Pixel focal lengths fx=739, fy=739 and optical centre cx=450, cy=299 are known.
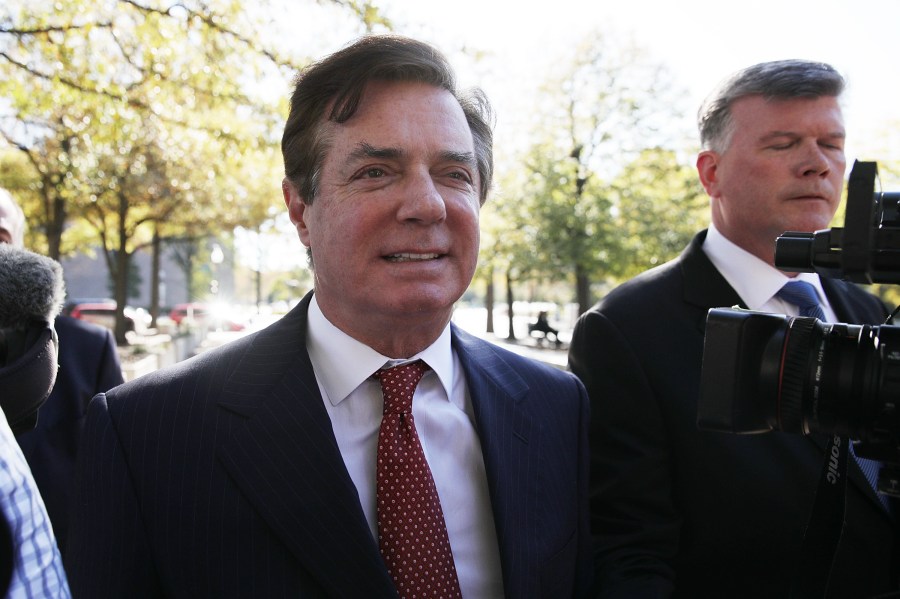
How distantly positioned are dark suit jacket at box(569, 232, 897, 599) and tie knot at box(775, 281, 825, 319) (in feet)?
0.75

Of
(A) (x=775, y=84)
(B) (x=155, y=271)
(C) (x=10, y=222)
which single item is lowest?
(B) (x=155, y=271)

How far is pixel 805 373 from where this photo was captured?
57.6 inches

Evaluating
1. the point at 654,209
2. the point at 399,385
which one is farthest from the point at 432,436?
the point at 654,209

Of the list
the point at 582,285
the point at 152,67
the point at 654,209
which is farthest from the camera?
the point at 582,285

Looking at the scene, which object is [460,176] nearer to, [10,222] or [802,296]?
[802,296]

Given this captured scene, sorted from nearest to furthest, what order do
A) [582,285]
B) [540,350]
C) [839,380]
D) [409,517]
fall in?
[839,380]
[409,517]
[582,285]
[540,350]

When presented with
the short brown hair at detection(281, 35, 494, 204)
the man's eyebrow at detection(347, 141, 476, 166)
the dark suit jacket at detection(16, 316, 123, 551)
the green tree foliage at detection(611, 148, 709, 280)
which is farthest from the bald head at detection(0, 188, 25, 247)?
the green tree foliage at detection(611, 148, 709, 280)

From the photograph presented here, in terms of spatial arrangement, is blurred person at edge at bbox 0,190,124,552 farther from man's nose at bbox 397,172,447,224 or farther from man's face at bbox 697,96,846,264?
man's face at bbox 697,96,846,264

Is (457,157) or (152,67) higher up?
(152,67)

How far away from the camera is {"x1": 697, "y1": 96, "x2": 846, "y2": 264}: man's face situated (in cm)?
247

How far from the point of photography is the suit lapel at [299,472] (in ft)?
5.49

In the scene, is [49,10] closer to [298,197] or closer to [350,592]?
[298,197]

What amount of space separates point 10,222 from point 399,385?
1.99 m

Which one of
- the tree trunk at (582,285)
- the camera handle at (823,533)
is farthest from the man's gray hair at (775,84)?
the tree trunk at (582,285)
